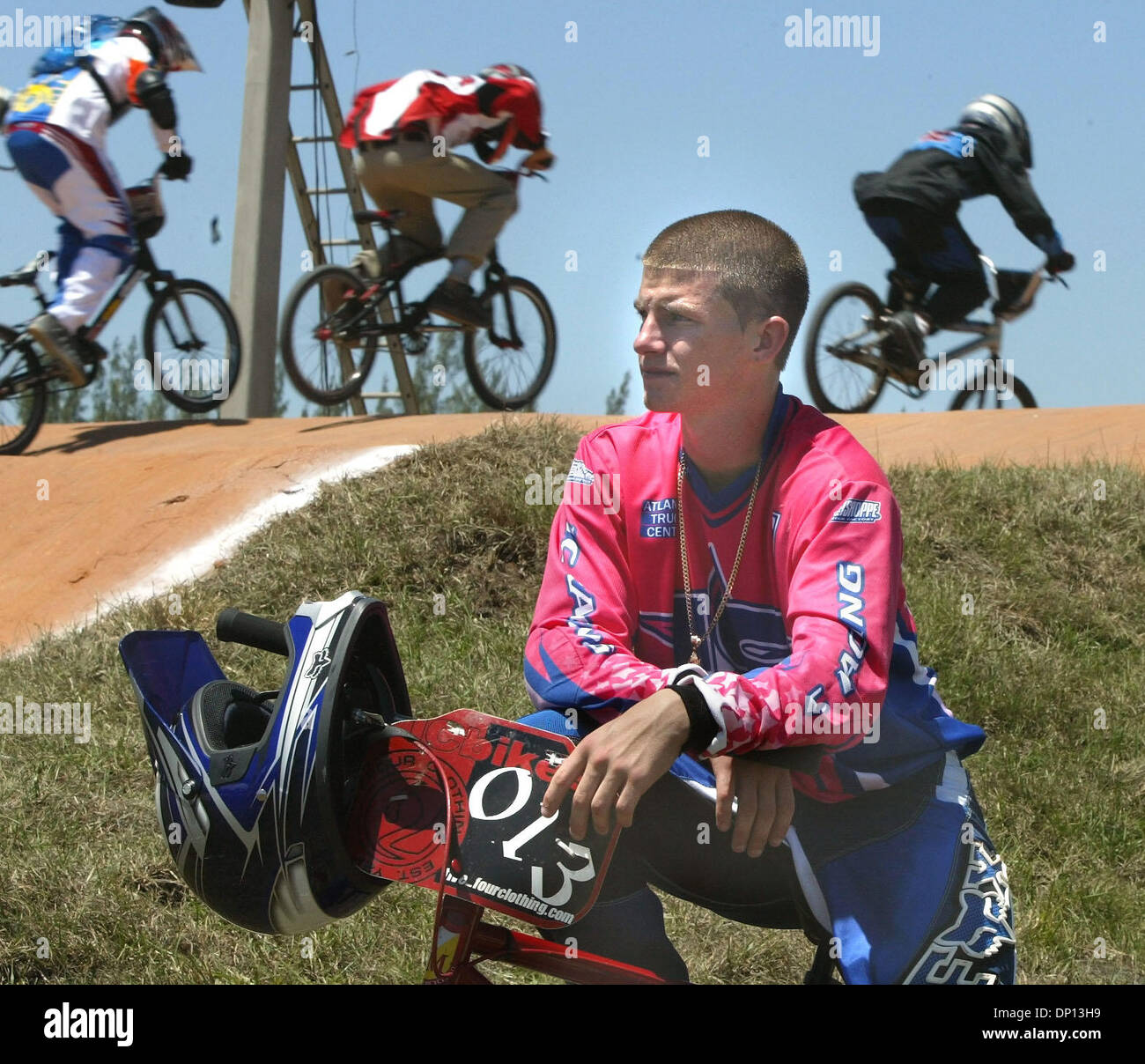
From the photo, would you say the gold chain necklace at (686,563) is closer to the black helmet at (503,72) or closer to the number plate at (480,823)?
the number plate at (480,823)

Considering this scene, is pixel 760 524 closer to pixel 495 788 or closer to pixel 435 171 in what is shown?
pixel 495 788

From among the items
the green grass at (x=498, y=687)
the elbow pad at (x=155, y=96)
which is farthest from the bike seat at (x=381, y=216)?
the green grass at (x=498, y=687)

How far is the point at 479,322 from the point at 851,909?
7.34 m

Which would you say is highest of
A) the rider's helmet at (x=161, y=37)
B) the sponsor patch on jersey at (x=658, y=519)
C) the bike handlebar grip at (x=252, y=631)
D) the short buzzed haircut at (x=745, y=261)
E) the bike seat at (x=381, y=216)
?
the rider's helmet at (x=161, y=37)

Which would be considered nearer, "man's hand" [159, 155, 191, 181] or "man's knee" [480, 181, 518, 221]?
"man's knee" [480, 181, 518, 221]

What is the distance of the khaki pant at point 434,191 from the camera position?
8.06 m

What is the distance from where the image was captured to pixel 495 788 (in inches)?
68.7

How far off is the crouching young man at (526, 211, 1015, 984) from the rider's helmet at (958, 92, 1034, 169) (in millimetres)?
6469

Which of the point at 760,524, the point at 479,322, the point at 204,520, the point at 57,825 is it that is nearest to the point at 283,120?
the point at 479,322

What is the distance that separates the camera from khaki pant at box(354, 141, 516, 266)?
8062 mm

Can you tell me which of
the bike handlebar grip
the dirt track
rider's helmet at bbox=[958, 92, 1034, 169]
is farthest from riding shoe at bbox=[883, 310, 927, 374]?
the bike handlebar grip

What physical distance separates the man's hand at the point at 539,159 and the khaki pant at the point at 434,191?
0.18 meters

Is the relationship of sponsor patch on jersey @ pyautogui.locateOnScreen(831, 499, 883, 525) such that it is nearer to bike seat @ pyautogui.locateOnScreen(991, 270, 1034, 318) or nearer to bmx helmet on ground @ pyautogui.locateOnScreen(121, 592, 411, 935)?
bmx helmet on ground @ pyautogui.locateOnScreen(121, 592, 411, 935)
